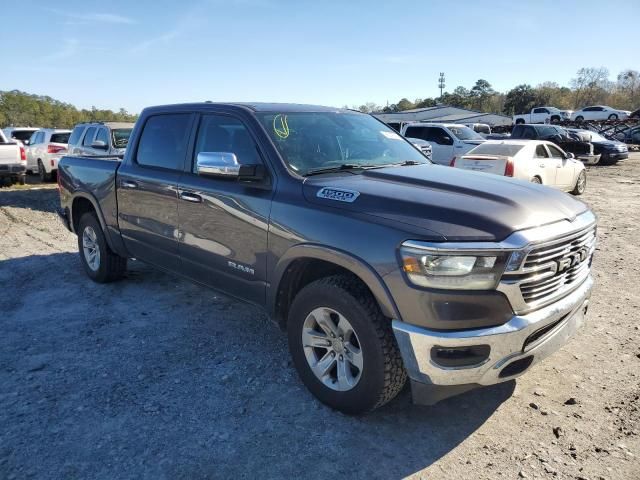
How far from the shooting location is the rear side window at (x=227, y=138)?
3682 mm

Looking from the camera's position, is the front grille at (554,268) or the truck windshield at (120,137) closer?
the front grille at (554,268)

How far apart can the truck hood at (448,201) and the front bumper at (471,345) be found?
0.49 m

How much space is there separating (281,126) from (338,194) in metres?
0.99

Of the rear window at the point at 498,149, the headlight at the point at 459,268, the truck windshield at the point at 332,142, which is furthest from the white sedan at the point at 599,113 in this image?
the headlight at the point at 459,268

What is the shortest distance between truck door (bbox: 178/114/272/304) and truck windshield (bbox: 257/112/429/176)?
240mm

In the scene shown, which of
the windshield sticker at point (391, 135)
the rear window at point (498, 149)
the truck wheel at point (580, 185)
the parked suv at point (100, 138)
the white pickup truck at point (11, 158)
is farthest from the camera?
the truck wheel at point (580, 185)

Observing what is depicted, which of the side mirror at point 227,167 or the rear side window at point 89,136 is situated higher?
the rear side window at point 89,136

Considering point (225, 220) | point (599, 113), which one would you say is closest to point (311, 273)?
point (225, 220)

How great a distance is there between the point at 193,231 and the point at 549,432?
292 centimetres

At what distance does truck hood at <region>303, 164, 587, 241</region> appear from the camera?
2.62 meters

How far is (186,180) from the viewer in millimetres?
4086

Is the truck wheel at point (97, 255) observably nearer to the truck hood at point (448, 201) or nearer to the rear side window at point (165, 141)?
the rear side window at point (165, 141)

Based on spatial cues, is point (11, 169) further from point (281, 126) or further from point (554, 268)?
point (554, 268)

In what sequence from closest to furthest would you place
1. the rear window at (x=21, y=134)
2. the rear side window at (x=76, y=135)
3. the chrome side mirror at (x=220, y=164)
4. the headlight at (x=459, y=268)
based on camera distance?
1. the headlight at (x=459, y=268)
2. the chrome side mirror at (x=220, y=164)
3. the rear side window at (x=76, y=135)
4. the rear window at (x=21, y=134)
